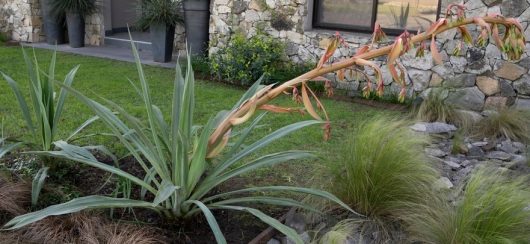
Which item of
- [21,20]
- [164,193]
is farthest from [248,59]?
[21,20]

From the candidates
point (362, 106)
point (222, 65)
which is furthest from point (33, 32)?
point (362, 106)

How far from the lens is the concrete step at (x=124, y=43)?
8.95 metres

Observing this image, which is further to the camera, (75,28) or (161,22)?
(75,28)

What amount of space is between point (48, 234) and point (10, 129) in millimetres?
2146

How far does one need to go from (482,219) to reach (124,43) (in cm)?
787

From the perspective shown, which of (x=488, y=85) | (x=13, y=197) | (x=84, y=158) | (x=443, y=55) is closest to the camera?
(x=84, y=158)

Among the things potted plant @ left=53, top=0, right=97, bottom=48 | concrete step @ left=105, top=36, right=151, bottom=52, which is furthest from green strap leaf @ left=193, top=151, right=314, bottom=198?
potted plant @ left=53, top=0, right=97, bottom=48

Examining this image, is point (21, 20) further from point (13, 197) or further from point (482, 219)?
point (482, 219)

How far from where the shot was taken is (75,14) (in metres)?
8.61

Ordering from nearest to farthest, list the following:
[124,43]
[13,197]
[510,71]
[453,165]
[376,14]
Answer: [13,197] → [453,165] → [510,71] → [376,14] → [124,43]

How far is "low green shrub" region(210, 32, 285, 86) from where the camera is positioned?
21.1ft

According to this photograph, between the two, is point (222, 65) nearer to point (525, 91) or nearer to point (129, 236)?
point (525, 91)

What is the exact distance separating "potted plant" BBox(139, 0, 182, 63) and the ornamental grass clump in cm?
528

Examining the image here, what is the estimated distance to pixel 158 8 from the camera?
7605 mm
